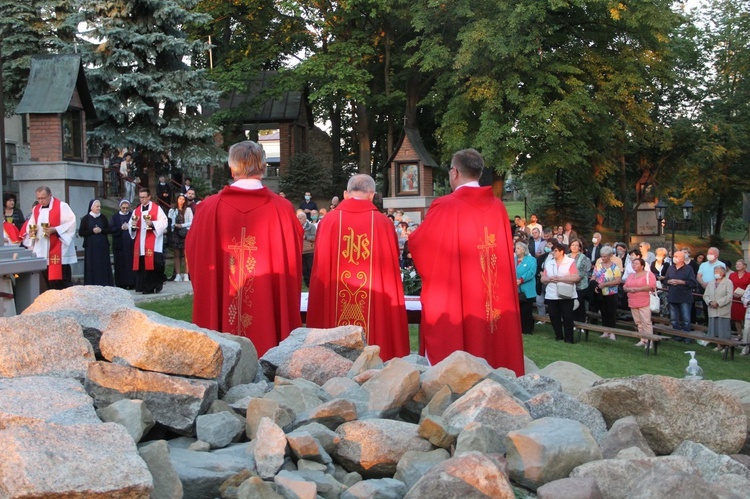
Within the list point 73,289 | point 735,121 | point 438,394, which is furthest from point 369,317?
point 735,121

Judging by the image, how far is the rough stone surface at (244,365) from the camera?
465cm

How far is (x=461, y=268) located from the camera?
7.94 m

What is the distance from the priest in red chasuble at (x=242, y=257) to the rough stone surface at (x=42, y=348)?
330 cm

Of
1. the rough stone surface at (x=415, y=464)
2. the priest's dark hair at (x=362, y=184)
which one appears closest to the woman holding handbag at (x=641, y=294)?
the priest's dark hair at (x=362, y=184)

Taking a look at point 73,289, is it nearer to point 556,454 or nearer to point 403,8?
point 556,454

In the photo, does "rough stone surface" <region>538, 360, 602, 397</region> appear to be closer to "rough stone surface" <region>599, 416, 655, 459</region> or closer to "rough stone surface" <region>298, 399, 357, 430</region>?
"rough stone surface" <region>599, 416, 655, 459</region>

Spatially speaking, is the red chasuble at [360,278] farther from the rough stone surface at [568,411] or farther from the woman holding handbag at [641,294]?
the woman holding handbag at [641,294]

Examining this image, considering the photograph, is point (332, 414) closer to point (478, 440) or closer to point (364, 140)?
point (478, 440)

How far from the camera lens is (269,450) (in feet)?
11.7

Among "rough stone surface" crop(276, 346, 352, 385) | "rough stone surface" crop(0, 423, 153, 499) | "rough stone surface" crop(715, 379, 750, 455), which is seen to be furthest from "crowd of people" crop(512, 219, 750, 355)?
"rough stone surface" crop(0, 423, 153, 499)

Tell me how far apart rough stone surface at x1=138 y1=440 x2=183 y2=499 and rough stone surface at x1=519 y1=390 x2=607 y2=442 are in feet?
5.94

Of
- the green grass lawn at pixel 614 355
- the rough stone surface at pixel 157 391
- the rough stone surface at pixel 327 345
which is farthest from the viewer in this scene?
the green grass lawn at pixel 614 355

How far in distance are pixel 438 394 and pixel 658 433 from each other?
3.53 feet

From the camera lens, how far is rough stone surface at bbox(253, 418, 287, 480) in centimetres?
353
